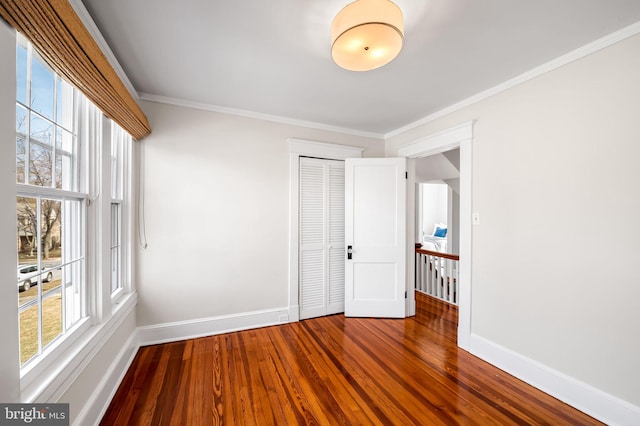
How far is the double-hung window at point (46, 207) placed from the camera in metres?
1.13

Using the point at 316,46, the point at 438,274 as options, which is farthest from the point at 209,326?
the point at 438,274

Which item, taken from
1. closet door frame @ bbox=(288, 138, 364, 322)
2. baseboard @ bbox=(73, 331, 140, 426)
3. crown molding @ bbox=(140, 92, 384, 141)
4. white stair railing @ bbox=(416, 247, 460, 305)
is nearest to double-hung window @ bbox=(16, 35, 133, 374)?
baseboard @ bbox=(73, 331, 140, 426)

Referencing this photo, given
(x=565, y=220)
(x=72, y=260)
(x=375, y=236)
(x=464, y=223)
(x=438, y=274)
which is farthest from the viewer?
(x=438, y=274)

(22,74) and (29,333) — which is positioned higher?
(22,74)

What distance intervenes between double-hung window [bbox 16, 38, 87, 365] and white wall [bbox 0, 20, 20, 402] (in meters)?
0.18

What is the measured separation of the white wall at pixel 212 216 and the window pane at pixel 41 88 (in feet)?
3.87

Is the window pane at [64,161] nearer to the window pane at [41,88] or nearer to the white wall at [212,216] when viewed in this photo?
the window pane at [41,88]

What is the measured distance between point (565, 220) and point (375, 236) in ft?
5.90

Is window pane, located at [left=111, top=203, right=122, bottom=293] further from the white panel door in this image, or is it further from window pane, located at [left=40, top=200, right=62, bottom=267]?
the white panel door

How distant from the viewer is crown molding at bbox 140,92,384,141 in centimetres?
250

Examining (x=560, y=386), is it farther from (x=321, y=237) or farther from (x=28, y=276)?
(x=28, y=276)

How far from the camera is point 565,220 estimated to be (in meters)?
1.82

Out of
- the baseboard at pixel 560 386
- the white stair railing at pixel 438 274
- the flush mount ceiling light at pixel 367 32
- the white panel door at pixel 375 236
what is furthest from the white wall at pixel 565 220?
→ the flush mount ceiling light at pixel 367 32

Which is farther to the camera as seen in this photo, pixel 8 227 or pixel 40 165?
pixel 40 165
